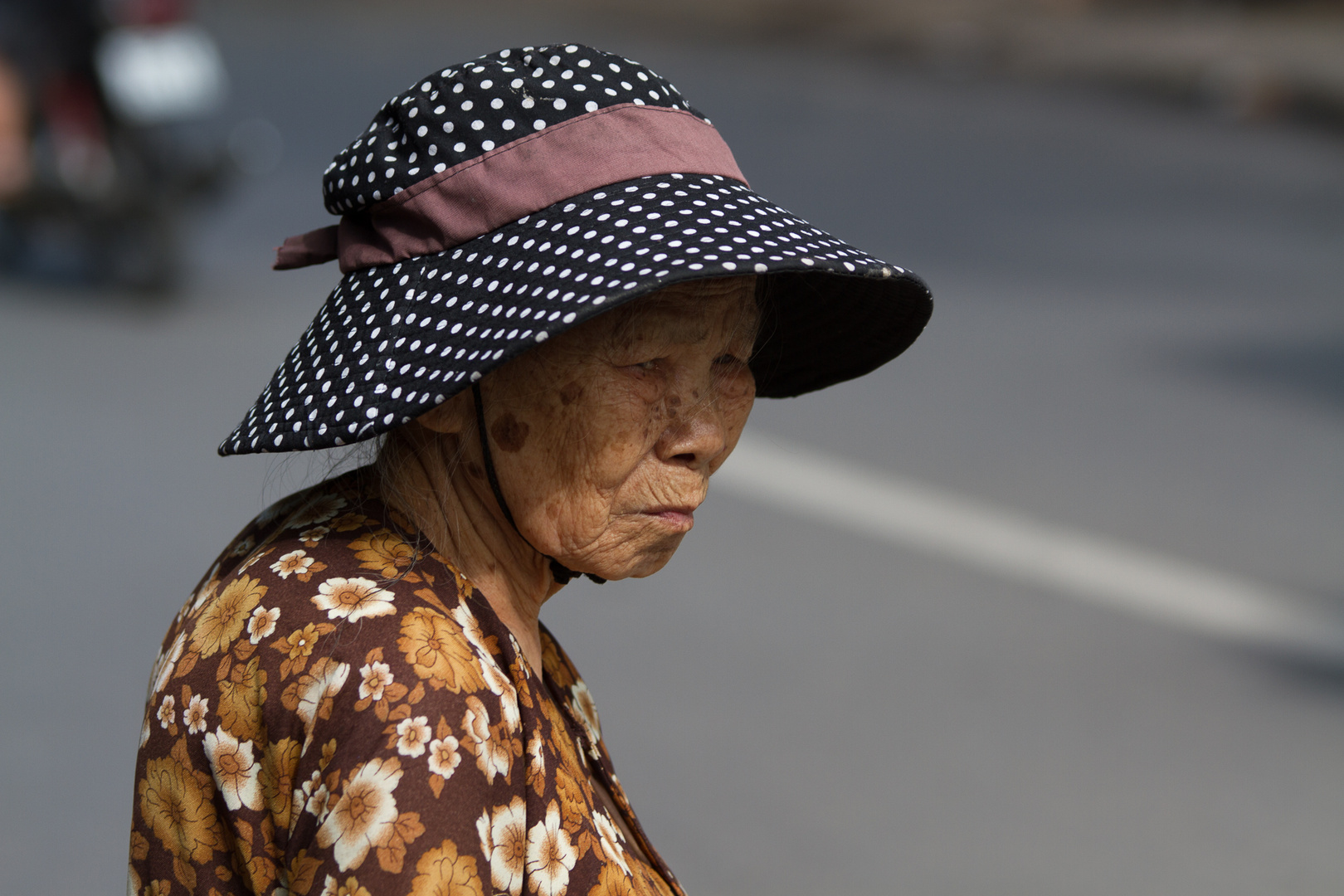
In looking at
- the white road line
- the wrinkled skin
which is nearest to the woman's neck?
the wrinkled skin

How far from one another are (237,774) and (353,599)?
0.57ft

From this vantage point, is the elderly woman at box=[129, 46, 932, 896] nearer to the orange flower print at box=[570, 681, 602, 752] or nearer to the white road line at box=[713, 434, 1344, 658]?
the orange flower print at box=[570, 681, 602, 752]

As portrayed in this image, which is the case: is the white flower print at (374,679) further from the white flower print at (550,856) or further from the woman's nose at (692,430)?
the woman's nose at (692,430)

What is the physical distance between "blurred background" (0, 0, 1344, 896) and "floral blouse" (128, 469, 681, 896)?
1.12ft

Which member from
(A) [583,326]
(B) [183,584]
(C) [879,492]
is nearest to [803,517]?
(C) [879,492]

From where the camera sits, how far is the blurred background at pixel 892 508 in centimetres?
363

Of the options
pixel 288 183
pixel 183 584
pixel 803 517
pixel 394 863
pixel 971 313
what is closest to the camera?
pixel 394 863

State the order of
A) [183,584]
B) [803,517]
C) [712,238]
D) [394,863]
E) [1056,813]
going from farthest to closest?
[803,517]
[183,584]
[1056,813]
[712,238]
[394,863]

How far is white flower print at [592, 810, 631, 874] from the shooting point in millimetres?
1413

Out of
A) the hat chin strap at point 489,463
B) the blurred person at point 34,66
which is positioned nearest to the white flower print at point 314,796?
the hat chin strap at point 489,463

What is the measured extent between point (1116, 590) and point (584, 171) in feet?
12.2

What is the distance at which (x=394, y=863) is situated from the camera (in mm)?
1188

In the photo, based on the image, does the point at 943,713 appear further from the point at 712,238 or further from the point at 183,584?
the point at 712,238

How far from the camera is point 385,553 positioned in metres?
1.39
